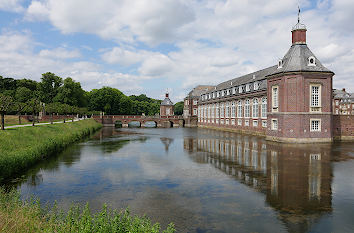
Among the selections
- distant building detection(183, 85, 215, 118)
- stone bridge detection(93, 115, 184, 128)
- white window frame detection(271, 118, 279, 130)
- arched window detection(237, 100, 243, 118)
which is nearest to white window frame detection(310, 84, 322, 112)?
white window frame detection(271, 118, 279, 130)

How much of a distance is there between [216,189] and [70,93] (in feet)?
252

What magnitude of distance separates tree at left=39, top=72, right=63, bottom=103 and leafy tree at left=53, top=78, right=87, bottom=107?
259cm

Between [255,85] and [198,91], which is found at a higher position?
[198,91]

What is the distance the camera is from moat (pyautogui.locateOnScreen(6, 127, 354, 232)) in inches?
361

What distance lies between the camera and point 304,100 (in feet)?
101

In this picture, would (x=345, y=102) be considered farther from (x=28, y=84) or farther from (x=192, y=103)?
(x=28, y=84)

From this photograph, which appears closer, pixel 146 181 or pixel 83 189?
pixel 83 189

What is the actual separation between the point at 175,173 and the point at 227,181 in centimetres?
369

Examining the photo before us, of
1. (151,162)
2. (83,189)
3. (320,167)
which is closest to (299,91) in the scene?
(320,167)

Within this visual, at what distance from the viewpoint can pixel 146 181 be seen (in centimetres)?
1456

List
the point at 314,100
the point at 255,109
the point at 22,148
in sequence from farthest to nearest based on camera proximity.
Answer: the point at 255,109 → the point at 314,100 → the point at 22,148

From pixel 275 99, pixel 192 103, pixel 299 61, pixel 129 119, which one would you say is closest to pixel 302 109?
pixel 275 99

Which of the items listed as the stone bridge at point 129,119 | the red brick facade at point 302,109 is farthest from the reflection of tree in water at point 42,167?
the stone bridge at point 129,119

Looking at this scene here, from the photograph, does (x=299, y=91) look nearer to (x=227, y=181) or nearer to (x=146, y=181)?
(x=227, y=181)
